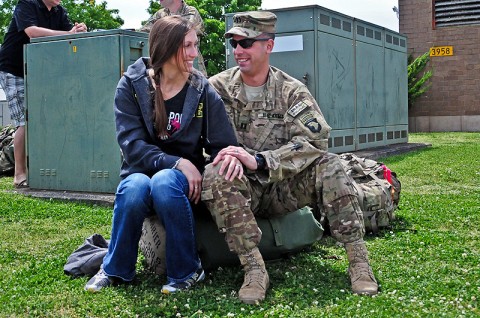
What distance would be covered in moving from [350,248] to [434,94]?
1596cm

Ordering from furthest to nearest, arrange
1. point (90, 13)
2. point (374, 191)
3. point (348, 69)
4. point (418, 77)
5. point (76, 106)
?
1. point (90, 13)
2. point (418, 77)
3. point (348, 69)
4. point (76, 106)
5. point (374, 191)

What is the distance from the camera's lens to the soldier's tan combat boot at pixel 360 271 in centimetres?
342

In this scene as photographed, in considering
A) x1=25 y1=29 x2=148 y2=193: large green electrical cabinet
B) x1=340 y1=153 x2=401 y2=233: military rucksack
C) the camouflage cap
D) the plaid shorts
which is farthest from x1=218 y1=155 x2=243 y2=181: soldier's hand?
the plaid shorts

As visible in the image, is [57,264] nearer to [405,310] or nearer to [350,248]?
[350,248]

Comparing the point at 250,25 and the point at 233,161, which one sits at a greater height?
the point at 250,25

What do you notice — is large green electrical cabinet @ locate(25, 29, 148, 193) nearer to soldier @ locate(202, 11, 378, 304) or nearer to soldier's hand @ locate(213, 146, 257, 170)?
soldier @ locate(202, 11, 378, 304)

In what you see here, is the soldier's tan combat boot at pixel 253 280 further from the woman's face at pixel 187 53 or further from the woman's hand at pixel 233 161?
the woman's face at pixel 187 53

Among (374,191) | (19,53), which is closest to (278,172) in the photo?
(374,191)

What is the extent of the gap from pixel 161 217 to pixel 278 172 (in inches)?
25.8

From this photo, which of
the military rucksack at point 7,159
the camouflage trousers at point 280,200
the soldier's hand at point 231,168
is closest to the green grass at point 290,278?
the camouflage trousers at point 280,200

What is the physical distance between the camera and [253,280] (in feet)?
11.2

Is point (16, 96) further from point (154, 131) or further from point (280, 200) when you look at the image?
point (280, 200)

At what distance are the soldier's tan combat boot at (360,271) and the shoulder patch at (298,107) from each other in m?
0.78

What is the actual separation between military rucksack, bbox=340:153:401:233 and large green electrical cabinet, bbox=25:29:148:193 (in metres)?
2.25
